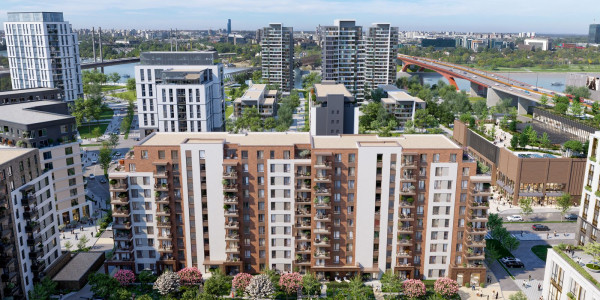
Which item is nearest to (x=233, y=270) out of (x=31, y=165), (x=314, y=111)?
(x=31, y=165)

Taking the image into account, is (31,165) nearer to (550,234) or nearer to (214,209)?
(214,209)

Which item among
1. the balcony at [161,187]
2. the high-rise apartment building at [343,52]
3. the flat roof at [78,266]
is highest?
the high-rise apartment building at [343,52]

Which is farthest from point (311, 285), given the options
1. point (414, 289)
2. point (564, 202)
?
point (564, 202)

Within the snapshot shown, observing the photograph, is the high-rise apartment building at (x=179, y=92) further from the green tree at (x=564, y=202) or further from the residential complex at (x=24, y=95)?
the green tree at (x=564, y=202)

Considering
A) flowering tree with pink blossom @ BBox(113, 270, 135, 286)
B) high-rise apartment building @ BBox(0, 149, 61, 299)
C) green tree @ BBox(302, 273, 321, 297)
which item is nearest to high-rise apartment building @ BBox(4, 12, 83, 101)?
high-rise apartment building @ BBox(0, 149, 61, 299)

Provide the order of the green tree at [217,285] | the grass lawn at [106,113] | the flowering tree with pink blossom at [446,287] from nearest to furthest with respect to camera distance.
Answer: the green tree at [217,285], the flowering tree with pink blossom at [446,287], the grass lawn at [106,113]

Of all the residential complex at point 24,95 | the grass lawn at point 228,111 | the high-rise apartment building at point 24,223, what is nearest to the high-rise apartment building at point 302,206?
the high-rise apartment building at point 24,223

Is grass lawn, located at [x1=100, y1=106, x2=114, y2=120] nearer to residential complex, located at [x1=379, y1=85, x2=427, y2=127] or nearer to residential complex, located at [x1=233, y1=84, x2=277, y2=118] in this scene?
residential complex, located at [x1=233, y1=84, x2=277, y2=118]
